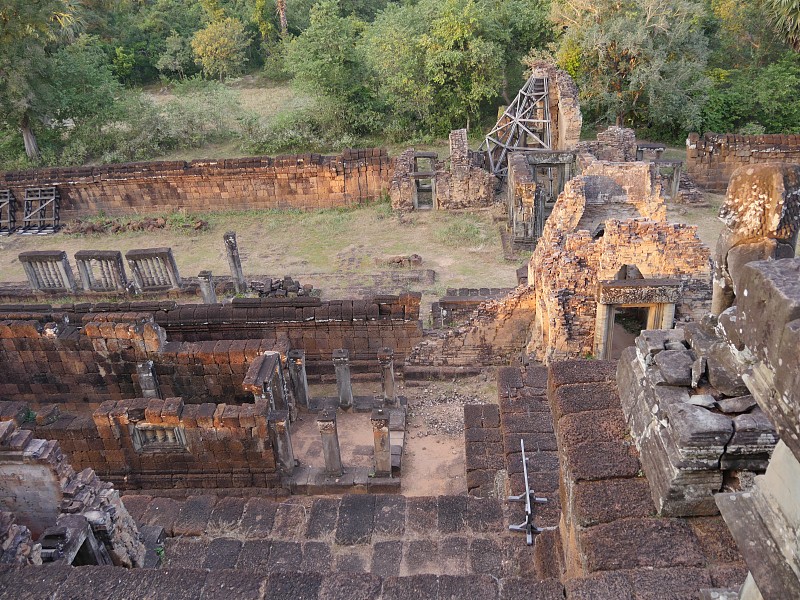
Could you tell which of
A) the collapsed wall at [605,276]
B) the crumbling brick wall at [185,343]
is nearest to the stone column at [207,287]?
the crumbling brick wall at [185,343]

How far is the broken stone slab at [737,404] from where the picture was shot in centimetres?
370

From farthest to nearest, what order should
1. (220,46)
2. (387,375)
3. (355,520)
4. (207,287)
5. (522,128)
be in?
(220,46), (522,128), (207,287), (387,375), (355,520)

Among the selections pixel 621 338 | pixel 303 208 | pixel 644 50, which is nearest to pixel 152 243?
pixel 303 208

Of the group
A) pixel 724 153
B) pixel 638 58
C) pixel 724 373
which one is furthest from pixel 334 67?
pixel 724 373

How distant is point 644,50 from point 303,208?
13886 millimetres

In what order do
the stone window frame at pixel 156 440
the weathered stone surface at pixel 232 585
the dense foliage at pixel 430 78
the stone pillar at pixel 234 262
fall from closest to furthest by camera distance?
the weathered stone surface at pixel 232 585
the stone window frame at pixel 156 440
the stone pillar at pixel 234 262
the dense foliage at pixel 430 78

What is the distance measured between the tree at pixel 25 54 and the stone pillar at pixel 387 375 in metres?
21.1

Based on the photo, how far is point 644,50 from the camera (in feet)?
78.2

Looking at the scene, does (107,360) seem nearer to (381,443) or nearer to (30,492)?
(30,492)

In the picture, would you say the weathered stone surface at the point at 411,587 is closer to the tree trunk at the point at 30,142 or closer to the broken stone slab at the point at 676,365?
the broken stone slab at the point at 676,365

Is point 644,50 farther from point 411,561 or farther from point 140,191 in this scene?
point 411,561

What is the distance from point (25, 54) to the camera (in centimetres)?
2456

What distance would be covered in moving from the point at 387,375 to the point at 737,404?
7927 millimetres

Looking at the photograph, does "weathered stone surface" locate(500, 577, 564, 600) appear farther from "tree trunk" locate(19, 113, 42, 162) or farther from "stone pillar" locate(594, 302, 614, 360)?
"tree trunk" locate(19, 113, 42, 162)
